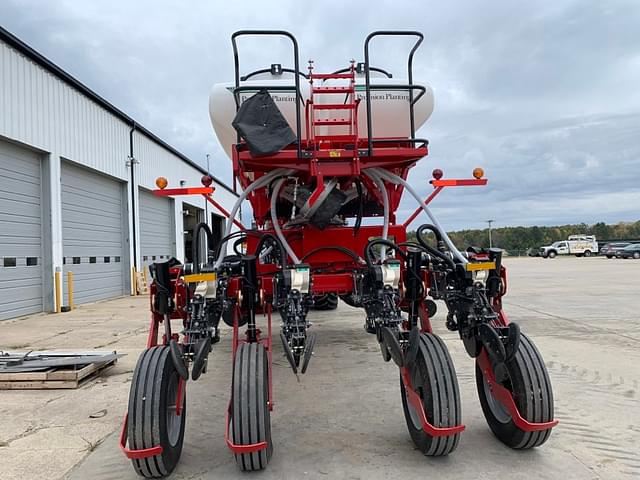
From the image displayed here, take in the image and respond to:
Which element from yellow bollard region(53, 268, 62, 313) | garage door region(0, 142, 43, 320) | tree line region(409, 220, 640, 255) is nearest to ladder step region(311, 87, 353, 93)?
garage door region(0, 142, 43, 320)

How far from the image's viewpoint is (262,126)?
3.65 m

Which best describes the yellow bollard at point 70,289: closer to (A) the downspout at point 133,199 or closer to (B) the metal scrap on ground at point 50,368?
(A) the downspout at point 133,199

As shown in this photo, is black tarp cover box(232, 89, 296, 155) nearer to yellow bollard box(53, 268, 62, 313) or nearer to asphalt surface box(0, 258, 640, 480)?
asphalt surface box(0, 258, 640, 480)

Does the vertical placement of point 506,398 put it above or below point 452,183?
below

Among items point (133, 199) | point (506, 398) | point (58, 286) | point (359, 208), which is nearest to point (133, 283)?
point (133, 199)

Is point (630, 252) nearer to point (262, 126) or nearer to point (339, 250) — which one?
point (339, 250)

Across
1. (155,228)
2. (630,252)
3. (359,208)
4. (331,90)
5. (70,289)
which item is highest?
(331,90)

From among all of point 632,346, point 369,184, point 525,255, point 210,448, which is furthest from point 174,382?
point 525,255

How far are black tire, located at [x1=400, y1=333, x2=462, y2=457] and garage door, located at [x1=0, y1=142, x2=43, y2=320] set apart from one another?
9377mm

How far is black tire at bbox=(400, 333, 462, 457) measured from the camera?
2891 mm

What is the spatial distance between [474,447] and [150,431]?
80.3 inches

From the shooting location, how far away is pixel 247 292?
3783 millimetres

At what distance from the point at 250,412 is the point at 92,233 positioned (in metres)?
12.1

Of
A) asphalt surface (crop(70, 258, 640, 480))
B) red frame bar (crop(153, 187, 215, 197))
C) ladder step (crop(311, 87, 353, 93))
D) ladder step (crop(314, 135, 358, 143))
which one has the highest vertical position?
ladder step (crop(311, 87, 353, 93))
